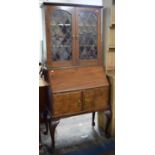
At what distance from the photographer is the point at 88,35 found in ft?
8.54

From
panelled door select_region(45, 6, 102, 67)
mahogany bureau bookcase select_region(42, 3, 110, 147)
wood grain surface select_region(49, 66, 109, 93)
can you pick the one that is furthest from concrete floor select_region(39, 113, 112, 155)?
panelled door select_region(45, 6, 102, 67)

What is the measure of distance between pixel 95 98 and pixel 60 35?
2.83 ft

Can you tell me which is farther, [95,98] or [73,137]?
[73,137]

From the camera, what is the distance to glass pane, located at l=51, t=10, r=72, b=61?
2.37 m

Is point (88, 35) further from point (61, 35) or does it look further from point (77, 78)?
point (77, 78)

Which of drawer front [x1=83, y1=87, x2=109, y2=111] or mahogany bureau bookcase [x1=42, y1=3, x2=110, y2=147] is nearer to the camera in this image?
mahogany bureau bookcase [x1=42, y1=3, x2=110, y2=147]

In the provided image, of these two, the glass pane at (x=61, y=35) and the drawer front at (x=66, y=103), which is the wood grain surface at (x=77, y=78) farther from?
the glass pane at (x=61, y=35)

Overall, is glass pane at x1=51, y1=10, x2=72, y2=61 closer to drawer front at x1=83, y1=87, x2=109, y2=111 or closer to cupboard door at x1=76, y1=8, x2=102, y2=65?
cupboard door at x1=76, y1=8, x2=102, y2=65

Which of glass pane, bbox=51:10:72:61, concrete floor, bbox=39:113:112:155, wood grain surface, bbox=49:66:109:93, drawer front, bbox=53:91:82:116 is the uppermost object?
glass pane, bbox=51:10:72:61

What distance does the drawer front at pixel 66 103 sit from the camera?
7.54ft

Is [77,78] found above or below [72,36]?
below

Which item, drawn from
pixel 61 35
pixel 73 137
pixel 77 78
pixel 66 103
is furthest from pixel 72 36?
pixel 73 137
